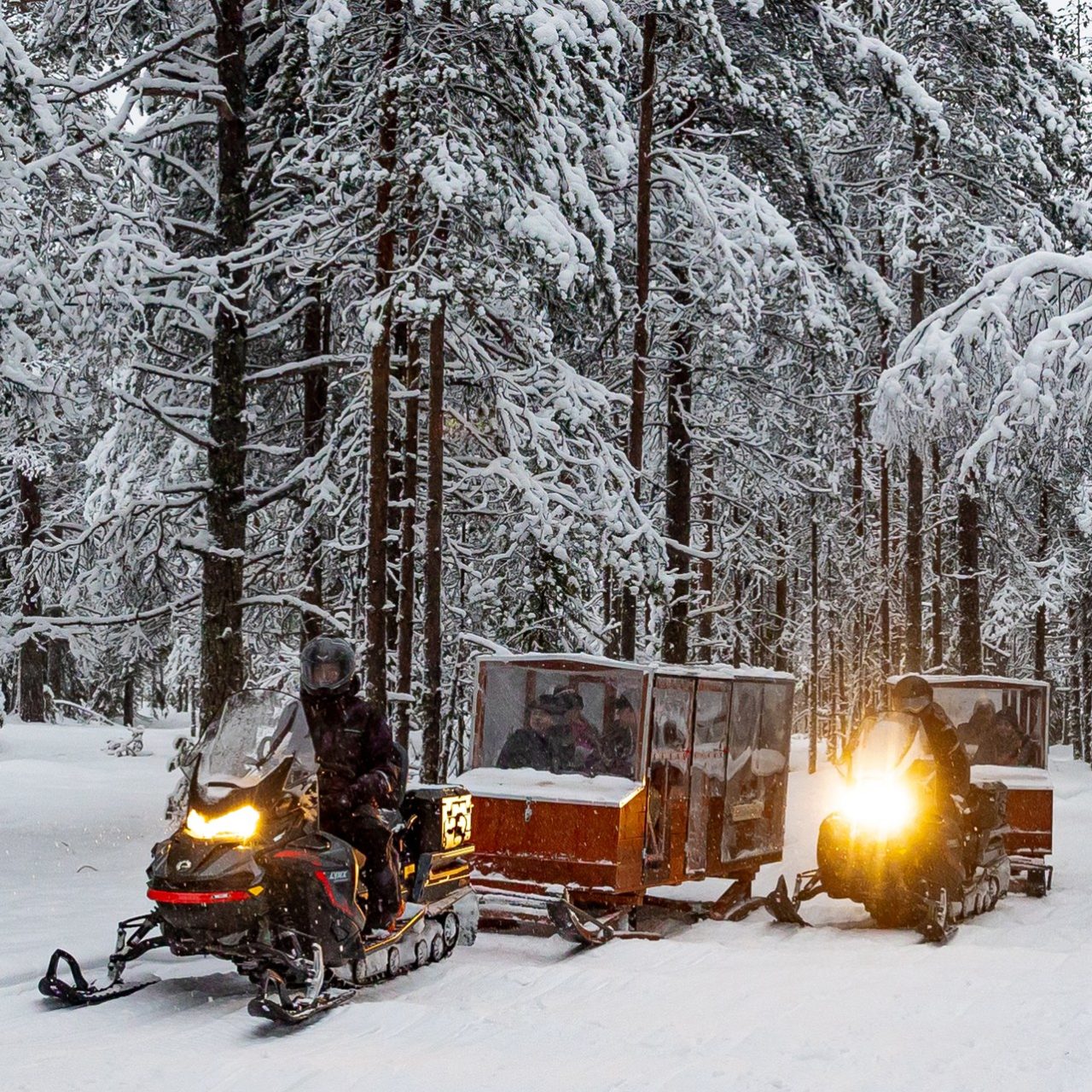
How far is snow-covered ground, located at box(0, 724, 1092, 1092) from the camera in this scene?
6.16 meters

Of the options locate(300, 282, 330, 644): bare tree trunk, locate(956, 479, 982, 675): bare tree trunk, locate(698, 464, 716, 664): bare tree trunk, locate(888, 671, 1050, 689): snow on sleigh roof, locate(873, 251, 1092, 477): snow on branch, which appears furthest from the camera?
locate(956, 479, 982, 675): bare tree trunk

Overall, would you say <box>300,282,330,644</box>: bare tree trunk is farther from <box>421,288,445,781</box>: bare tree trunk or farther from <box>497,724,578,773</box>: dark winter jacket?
<box>497,724,578,773</box>: dark winter jacket

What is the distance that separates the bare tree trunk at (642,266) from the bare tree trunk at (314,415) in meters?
3.98

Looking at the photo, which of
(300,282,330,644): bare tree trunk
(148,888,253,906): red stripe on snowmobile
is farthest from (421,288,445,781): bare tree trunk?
(148,888,253,906): red stripe on snowmobile

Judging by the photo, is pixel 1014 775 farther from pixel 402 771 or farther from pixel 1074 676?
pixel 1074 676

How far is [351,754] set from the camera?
8219mm

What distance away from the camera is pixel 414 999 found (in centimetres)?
802

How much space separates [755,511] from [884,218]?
567cm

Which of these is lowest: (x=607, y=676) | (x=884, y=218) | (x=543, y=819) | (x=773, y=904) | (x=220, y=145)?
(x=773, y=904)

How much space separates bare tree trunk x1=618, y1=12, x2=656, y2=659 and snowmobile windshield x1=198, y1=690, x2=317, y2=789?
10.7 meters

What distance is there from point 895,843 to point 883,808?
0.31 metres

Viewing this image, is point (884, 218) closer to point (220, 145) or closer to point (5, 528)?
point (220, 145)

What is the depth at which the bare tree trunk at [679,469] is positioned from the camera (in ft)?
68.7

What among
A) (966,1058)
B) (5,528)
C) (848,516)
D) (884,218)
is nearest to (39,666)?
(5,528)
